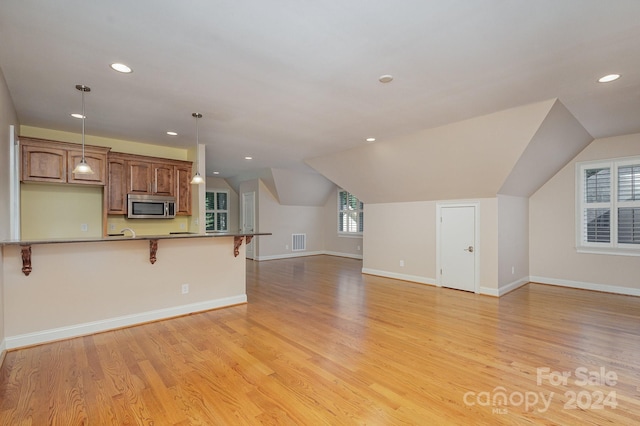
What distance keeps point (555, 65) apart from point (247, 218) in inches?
328

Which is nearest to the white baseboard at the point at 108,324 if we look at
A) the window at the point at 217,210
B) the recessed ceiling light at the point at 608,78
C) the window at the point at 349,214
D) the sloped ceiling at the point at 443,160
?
the sloped ceiling at the point at 443,160

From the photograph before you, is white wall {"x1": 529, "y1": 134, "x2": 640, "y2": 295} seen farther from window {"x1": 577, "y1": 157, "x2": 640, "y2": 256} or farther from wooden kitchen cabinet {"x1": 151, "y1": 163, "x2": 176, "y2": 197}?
wooden kitchen cabinet {"x1": 151, "y1": 163, "x2": 176, "y2": 197}

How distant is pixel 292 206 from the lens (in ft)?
32.6

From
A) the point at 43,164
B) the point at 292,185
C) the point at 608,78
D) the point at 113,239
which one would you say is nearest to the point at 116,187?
the point at 43,164

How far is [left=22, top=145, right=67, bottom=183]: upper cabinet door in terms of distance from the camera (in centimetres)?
414

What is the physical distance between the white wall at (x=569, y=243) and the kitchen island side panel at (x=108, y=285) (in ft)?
18.8

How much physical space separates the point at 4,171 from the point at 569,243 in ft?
27.2

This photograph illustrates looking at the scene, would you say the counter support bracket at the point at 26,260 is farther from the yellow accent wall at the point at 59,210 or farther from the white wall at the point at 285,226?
the white wall at the point at 285,226

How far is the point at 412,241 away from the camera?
6410 mm

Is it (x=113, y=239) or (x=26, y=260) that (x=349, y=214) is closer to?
(x=113, y=239)

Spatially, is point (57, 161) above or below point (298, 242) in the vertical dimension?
above

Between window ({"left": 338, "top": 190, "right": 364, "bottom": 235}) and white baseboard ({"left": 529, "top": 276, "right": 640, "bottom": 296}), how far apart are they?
4.66 m

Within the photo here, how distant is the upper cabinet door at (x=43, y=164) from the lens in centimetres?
414

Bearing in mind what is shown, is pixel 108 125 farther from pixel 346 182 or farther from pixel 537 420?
pixel 537 420
